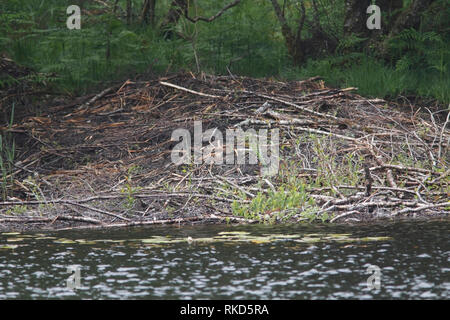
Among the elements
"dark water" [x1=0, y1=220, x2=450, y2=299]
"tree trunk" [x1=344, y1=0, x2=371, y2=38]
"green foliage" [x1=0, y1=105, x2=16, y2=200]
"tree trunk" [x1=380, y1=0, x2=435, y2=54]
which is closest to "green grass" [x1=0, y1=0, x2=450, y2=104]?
"tree trunk" [x1=380, y1=0, x2=435, y2=54]

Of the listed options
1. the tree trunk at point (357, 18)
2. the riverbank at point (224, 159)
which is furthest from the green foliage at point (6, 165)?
the tree trunk at point (357, 18)

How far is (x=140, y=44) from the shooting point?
44.0ft

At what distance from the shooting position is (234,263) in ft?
21.1

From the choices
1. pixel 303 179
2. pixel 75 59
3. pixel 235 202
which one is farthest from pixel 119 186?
pixel 75 59

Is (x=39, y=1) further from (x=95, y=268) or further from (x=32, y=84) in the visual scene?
(x=95, y=268)

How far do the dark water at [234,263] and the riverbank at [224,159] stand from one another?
0.54 metres

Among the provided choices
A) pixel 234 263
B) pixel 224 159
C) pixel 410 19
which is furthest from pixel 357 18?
pixel 234 263

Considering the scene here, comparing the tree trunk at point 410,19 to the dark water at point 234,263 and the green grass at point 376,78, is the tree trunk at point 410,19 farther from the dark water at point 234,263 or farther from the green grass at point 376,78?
the dark water at point 234,263

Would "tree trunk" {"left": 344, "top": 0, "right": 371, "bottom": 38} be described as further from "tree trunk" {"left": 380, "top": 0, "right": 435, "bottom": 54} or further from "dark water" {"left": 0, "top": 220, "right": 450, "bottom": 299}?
"dark water" {"left": 0, "top": 220, "right": 450, "bottom": 299}

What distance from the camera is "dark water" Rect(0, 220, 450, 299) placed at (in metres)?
5.67

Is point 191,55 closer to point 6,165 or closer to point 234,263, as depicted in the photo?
point 6,165

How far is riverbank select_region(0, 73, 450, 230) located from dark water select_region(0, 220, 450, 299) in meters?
0.54

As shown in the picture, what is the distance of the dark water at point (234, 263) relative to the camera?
5.67m

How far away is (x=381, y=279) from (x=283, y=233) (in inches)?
69.2
